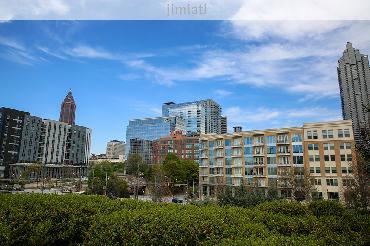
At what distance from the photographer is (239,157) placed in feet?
187

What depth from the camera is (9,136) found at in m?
84.5

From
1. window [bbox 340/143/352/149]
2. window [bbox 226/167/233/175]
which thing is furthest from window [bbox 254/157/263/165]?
window [bbox 340/143/352/149]

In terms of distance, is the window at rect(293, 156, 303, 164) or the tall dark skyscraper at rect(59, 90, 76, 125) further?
the tall dark skyscraper at rect(59, 90, 76, 125)

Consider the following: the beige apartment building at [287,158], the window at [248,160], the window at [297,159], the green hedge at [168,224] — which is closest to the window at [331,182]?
Answer: the beige apartment building at [287,158]

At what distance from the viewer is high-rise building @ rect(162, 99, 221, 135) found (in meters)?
169

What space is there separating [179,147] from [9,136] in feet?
182

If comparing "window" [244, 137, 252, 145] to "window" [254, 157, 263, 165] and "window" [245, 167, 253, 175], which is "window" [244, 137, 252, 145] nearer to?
"window" [254, 157, 263, 165]

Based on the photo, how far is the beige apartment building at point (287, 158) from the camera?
47.1 m

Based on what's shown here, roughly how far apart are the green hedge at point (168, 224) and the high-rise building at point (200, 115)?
156 m

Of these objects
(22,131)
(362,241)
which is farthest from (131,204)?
(22,131)

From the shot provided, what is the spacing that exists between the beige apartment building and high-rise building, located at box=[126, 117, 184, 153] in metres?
97.5

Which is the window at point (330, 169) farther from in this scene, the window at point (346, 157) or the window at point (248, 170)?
the window at point (248, 170)

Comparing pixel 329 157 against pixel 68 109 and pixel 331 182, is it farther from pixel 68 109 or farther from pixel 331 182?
pixel 68 109

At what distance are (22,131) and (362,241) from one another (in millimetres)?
99027
